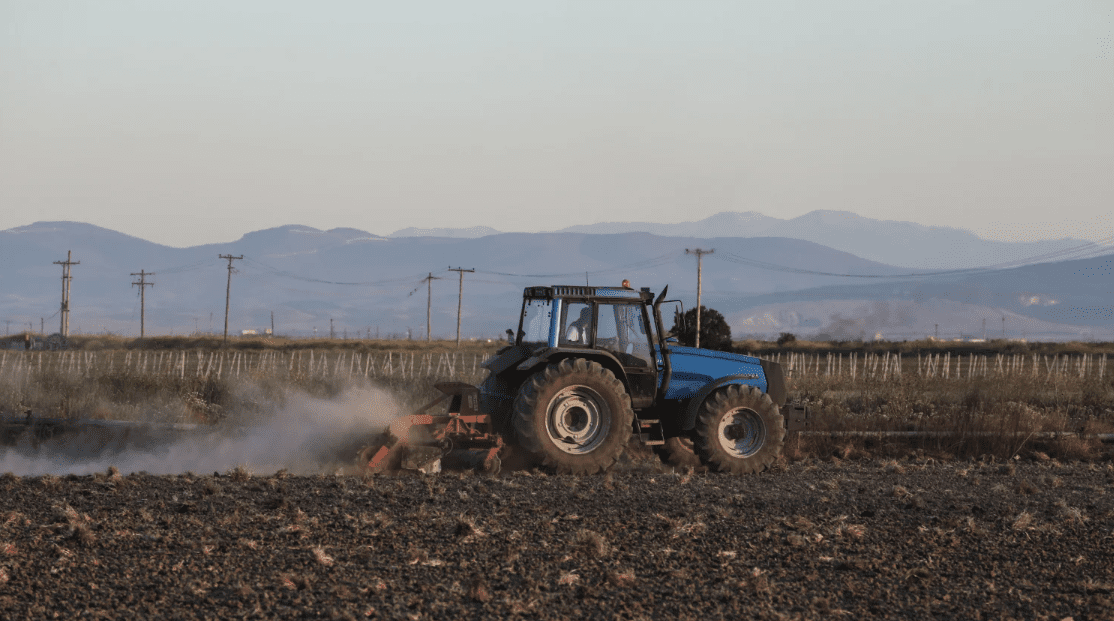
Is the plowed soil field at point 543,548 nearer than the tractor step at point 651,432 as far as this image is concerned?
Yes

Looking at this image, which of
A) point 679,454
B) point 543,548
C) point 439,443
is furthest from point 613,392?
point 543,548

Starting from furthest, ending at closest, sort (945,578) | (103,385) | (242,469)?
1. (103,385)
2. (242,469)
3. (945,578)

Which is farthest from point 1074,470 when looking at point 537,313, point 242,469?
point 242,469

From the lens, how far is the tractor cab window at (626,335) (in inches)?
539

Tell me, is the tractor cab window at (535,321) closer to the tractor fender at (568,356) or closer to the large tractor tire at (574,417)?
the tractor fender at (568,356)

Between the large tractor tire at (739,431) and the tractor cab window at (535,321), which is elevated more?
the tractor cab window at (535,321)

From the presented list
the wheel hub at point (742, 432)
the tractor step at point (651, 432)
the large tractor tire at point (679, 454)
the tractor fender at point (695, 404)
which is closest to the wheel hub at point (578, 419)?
the tractor step at point (651, 432)

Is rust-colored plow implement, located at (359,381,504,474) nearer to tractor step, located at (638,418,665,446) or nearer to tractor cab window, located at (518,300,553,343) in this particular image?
tractor cab window, located at (518,300,553,343)

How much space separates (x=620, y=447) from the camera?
13.1 metres

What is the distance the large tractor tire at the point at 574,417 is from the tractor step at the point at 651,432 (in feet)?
1.87

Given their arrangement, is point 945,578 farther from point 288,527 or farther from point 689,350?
point 689,350

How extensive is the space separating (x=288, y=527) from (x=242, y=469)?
3.25 meters

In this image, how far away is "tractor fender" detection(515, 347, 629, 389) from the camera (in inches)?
519

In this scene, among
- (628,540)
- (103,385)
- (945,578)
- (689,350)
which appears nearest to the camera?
(945,578)
